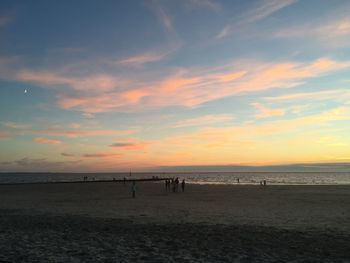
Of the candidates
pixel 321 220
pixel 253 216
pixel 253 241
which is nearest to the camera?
pixel 253 241

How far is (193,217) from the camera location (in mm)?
20609

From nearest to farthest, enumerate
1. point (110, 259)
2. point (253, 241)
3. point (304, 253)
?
point (110, 259) < point (304, 253) < point (253, 241)

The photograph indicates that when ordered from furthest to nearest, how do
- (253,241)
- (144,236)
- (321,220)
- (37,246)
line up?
(321,220) → (144,236) → (253,241) → (37,246)

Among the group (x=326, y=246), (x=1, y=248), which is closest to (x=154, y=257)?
(x=1, y=248)

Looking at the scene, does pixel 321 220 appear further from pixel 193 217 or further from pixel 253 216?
pixel 193 217

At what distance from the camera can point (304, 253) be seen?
37.9 feet

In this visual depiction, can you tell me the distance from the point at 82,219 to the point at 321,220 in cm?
Result: 1318

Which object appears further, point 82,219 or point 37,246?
point 82,219

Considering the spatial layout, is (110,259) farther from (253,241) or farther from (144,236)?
(253,241)

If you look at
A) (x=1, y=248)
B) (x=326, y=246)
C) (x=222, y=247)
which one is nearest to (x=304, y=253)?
(x=326, y=246)

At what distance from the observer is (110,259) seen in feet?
34.9

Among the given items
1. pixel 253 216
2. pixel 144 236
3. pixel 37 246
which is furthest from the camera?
pixel 253 216

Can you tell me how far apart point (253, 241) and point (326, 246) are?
2553 mm

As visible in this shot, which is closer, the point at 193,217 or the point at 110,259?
the point at 110,259
